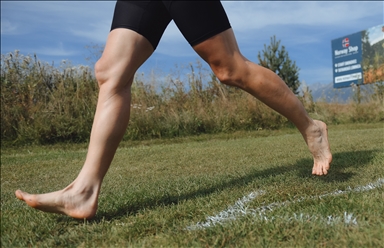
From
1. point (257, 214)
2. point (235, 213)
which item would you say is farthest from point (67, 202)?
point (257, 214)

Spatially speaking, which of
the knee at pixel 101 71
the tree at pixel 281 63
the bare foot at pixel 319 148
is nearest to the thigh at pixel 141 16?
the knee at pixel 101 71

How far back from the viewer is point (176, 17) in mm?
2193

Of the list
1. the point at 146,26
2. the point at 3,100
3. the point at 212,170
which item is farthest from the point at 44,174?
the point at 3,100

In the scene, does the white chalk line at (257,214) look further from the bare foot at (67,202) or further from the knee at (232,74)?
the knee at (232,74)

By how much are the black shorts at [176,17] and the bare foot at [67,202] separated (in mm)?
944

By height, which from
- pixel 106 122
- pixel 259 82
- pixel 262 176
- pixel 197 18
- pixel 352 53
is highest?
pixel 352 53

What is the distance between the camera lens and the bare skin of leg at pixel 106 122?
2.12 m

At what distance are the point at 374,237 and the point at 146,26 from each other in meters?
1.54

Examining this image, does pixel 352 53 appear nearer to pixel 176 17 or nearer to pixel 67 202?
pixel 176 17

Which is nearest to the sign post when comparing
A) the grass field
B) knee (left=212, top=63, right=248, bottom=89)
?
the grass field

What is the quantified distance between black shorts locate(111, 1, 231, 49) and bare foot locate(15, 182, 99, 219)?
37.2 inches

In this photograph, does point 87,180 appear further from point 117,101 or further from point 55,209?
point 117,101

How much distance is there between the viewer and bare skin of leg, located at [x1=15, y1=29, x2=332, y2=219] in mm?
2123

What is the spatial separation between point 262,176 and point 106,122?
1414mm
